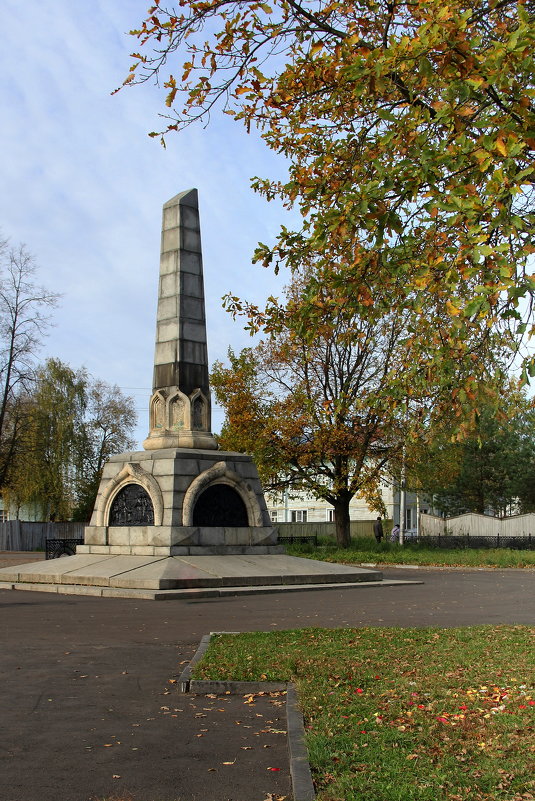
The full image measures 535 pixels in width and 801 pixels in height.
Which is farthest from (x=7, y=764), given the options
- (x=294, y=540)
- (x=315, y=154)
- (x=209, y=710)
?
(x=294, y=540)

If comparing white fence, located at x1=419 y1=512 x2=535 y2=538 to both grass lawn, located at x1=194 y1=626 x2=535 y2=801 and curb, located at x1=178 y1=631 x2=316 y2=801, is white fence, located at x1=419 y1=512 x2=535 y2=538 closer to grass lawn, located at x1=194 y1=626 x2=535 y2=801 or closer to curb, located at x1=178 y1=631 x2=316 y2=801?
grass lawn, located at x1=194 y1=626 x2=535 y2=801

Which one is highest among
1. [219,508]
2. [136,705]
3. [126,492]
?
[126,492]

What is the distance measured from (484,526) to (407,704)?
125 ft

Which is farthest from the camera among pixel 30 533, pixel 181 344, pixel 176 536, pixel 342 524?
pixel 30 533

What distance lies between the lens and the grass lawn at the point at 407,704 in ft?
15.1

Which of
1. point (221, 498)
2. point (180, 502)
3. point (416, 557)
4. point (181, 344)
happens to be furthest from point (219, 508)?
point (416, 557)

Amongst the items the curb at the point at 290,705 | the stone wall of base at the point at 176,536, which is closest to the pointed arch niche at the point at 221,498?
the stone wall of base at the point at 176,536

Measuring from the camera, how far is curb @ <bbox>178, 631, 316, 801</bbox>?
179 inches

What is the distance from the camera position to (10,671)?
833 cm

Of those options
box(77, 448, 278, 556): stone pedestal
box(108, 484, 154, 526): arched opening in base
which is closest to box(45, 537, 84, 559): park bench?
box(77, 448, 278, 556): stone pedestal

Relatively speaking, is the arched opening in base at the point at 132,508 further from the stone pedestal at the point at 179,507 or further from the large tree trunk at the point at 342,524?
the large tree trunk at the point at 342,524

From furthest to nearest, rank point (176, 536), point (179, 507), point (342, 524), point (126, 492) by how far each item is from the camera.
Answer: point (342, 524) < point (126, 492) < point (179, 507) < point (176, 536)

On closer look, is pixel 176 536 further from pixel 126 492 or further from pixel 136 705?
pixel 136 705

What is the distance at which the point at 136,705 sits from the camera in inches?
274
